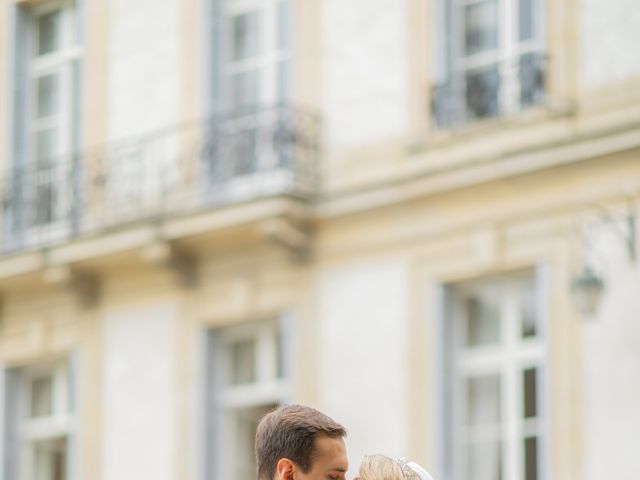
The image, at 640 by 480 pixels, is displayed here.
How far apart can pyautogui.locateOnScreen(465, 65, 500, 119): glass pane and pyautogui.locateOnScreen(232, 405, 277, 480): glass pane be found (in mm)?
3424

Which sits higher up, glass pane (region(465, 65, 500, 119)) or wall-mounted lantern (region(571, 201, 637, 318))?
glass pane (region(465, 65, 500, 119))

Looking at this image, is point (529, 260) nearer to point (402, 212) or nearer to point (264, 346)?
point (402, 212)

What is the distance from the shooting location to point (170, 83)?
1914cm

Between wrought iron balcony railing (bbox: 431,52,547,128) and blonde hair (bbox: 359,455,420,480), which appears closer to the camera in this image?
blonde hair (bbox: 359,455,420,480)

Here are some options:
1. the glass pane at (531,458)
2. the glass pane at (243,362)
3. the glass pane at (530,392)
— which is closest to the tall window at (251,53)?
the glass pane at (243,362)

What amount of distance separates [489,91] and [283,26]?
243 cm

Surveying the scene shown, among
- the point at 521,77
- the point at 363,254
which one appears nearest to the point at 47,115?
the point at 363,254

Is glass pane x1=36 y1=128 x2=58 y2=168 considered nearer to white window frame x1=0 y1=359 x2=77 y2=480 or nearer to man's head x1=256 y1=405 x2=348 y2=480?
white window frame x1=0 y1=359 x2=77 y2=480

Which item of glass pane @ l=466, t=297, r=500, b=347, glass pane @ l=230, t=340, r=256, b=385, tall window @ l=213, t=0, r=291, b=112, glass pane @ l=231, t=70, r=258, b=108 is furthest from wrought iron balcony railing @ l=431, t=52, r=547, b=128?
glass pane @ l=230, t=340, r=256, b=385

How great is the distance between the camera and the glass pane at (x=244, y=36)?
18.7 metres

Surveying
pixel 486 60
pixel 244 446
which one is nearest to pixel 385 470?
pixel 486 60

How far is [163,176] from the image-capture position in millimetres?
18844

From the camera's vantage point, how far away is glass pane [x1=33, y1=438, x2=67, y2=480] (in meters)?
20.0

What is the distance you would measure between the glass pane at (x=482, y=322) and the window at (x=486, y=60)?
1386 millimetres
